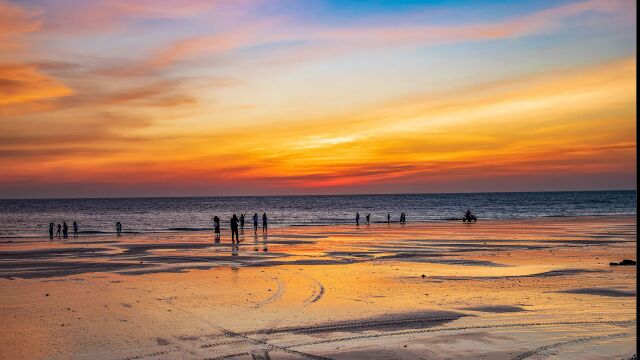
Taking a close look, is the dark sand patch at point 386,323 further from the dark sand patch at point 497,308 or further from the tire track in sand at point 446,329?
the dark sand patch at point 497,308

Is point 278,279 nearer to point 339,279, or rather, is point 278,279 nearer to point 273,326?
point 339,279

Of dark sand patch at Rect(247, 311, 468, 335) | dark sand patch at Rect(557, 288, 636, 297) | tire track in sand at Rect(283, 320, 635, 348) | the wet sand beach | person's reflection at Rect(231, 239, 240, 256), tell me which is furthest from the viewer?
person's reflection at Rect(231, 239, 240, 256)

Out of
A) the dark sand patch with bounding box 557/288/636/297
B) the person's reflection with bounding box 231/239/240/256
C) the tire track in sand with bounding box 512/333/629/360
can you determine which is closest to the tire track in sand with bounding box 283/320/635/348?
the tire track in sand with bounding box 512/333/629/360

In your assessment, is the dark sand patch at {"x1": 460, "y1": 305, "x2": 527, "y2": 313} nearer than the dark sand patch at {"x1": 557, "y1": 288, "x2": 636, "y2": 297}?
Yes

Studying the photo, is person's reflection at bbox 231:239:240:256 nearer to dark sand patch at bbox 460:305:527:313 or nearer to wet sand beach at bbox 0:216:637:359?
wet sand beach at bbox 0:216:637:359

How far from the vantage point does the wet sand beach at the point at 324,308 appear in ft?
44.6

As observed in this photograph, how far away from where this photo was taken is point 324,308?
18328 millimetres

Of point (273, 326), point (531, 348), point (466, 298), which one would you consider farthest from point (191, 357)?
point (466, 298)

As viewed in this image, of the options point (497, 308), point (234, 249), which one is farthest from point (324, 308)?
point (234, 249)

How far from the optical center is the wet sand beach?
13.6 m

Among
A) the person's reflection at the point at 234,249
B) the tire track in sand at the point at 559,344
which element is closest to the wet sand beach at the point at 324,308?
the tire track in sand at the point at 559,344

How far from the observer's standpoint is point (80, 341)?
47.9 feet

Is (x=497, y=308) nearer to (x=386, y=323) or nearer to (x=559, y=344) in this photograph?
(x=386, y=323)

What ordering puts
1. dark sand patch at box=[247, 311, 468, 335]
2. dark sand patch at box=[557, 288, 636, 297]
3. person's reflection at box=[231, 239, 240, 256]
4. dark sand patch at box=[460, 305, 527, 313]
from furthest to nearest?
person's reflection at box=[231, 239, 240, 256]
dark sand patch at box=[557, 288, 636, 297]
dark sand patch at box=[460, 305, 527, 313]
dark sand patch at box=[247, 311, 468, 335]
